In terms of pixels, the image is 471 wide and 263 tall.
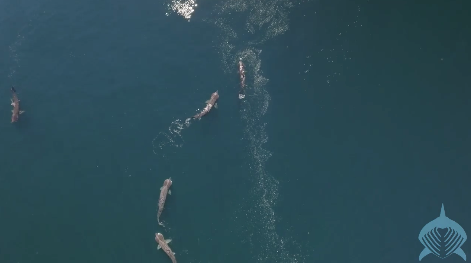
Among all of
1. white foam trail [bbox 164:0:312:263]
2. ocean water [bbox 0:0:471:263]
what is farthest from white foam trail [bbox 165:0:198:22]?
white foam trail [bbox 164:0:312:263]

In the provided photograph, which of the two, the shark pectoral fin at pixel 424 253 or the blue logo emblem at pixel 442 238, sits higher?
the blue logo emblem at pixel 442 238

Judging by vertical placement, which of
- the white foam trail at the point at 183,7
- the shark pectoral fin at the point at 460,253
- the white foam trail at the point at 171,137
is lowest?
the white foam trail at the point at 171,137

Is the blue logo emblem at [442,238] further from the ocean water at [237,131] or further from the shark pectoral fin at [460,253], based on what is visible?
the ocean water at [237,131]

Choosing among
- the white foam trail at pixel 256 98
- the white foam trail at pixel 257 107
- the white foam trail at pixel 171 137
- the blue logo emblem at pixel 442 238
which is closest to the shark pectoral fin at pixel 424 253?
the blue logo emblem at pixel 442 238

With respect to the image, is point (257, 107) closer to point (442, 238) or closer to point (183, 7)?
point (183, 7)

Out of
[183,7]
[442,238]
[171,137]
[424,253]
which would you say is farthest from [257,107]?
[442,238]

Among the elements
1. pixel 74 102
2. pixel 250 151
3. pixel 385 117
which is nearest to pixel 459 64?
pixel 385 117

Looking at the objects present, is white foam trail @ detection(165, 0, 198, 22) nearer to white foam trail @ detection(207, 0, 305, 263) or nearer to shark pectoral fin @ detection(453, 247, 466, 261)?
white foam trail @ detection(207, 0, 305, 263)
